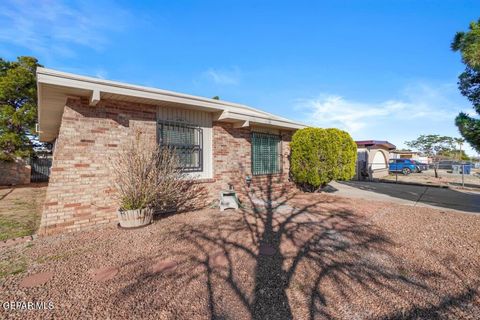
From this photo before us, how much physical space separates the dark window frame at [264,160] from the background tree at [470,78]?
5.29 metres

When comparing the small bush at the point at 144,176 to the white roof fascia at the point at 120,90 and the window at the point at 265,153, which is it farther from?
the window at the point at 265,153

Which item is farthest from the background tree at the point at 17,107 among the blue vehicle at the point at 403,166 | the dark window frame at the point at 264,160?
the blue vehicle at the point at 403,166

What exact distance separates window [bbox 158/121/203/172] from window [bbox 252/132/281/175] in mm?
2187

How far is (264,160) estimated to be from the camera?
8219 millimetres

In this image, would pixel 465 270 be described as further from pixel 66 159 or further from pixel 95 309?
pixel 66 159

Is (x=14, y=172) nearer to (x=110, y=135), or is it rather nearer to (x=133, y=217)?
(x=110, y=135)

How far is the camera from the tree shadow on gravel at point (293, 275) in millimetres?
2119

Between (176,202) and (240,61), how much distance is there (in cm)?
844

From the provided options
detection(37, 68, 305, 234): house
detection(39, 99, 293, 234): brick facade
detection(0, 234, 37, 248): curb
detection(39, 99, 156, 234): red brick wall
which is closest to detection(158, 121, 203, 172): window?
detection(37, 68, 305, 234): house

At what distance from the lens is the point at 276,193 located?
8250 mm

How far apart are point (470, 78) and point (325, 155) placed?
421 centimetres

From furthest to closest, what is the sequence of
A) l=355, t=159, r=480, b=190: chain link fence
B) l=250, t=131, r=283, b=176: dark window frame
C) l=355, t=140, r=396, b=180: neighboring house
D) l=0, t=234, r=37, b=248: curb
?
l=355, t=140, r=396, b=180: neighboring house < l=355, t=159, r=480, b=190: chain link fence < l=250, t=131, r=283, b=176: dark window frame < l=0, t=234, r=37, b=248: curb

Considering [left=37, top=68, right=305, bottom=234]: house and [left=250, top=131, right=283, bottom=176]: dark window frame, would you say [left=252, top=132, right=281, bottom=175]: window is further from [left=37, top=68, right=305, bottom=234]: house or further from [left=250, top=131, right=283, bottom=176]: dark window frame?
[left=37, top=68, right=305, bottom=234]: house

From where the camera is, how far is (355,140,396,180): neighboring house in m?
16.2
